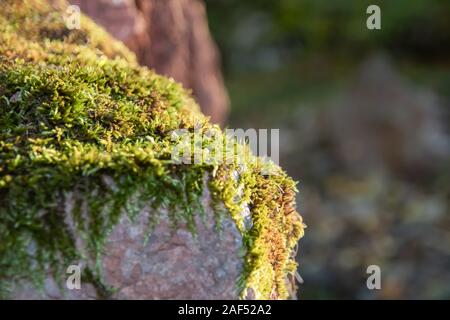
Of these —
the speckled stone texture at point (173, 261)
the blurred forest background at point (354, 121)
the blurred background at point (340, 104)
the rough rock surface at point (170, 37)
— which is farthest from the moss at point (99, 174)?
the blurred forest background at point (354, 121)

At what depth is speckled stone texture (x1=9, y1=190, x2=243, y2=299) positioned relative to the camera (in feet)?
4.86

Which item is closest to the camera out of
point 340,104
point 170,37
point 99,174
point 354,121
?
point 99,174

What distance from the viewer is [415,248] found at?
15.5 feet

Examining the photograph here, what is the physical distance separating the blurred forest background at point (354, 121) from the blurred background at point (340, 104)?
1 cm

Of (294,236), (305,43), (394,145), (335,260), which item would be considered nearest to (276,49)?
(305,43)

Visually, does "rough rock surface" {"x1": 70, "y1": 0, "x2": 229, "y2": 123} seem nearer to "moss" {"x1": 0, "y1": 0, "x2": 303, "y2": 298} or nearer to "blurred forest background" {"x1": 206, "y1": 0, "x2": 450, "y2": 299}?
"moss" {"x1": 0, "y1": 0, "x2": 303, "y2": 298}

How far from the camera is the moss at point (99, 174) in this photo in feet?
4.73

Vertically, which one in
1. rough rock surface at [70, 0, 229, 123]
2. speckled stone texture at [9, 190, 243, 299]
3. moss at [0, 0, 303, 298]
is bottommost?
speckled stone texture at [9, 190, 243, 299]

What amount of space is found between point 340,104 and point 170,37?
3.05m

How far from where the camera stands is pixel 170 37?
146 inches

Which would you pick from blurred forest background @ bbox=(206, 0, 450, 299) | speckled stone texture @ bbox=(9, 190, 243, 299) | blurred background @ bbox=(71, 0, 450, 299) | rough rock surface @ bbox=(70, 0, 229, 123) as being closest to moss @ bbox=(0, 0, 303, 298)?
speckled stone texture @ bbox=(9, 190, 243, 299)

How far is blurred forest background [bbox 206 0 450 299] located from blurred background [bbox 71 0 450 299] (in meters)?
0.01

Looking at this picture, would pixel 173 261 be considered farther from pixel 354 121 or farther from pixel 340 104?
pixel 340 104

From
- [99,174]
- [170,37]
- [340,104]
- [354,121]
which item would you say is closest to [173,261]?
[99,174]
